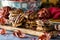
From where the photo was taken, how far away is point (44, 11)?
2.77ft

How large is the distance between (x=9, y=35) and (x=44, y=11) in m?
0.27

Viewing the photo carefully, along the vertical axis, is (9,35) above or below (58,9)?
below

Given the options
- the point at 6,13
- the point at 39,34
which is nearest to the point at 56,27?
the point at 39,34

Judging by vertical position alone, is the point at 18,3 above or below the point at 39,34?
above

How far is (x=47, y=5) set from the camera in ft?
3.15

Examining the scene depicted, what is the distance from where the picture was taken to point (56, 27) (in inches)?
30.4

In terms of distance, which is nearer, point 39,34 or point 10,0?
point 39,34

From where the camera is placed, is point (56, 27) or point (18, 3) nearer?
point (56, 27)

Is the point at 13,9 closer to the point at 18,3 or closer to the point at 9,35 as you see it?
the point at 18,3

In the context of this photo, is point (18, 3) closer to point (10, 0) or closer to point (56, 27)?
point (10, 0)

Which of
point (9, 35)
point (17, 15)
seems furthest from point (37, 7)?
point (9, 35)

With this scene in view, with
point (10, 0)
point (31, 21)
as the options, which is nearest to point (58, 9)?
point (31, 21)

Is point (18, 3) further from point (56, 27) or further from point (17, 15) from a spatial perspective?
point (56, 27)

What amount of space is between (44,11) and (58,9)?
0.13 meters
